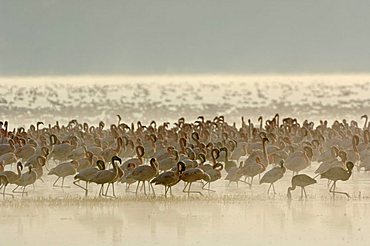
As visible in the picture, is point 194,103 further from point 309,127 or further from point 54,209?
point 54,209

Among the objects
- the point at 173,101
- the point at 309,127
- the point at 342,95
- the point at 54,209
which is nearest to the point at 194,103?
the point at 173,101

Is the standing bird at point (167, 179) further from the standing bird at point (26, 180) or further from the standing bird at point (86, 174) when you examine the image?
the standing bird at point (26, 180)

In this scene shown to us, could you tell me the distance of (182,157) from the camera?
40.0 ft

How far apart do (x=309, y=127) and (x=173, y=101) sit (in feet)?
33.8

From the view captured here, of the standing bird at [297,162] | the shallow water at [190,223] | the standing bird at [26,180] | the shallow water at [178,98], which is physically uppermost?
the shallow water at [178,98]

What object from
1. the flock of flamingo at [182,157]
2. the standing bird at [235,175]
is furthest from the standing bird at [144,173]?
the standing bird at [235,175]

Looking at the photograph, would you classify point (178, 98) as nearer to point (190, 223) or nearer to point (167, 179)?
point (167, 179)

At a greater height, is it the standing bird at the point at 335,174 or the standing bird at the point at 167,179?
the standing bird at the point at 335,174

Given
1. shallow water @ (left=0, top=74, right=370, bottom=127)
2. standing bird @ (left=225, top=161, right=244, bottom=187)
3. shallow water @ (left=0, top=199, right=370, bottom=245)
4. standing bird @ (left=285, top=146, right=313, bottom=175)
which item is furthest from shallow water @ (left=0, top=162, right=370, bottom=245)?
shallow water @ (left=0, top=74, right=370, bottom=127)

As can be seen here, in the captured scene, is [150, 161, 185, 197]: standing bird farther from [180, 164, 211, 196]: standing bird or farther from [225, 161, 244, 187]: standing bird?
[225, 161, 244, 187]: standing bird

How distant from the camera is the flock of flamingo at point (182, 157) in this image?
11.1 m

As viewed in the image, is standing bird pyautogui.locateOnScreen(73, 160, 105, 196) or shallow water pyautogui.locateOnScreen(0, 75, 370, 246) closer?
shallow water pyautogui.locateOnScreen(0, 75, 370, 246)

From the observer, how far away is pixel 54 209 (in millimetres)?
10102

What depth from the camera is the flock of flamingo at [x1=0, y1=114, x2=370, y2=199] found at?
11.1 metres
